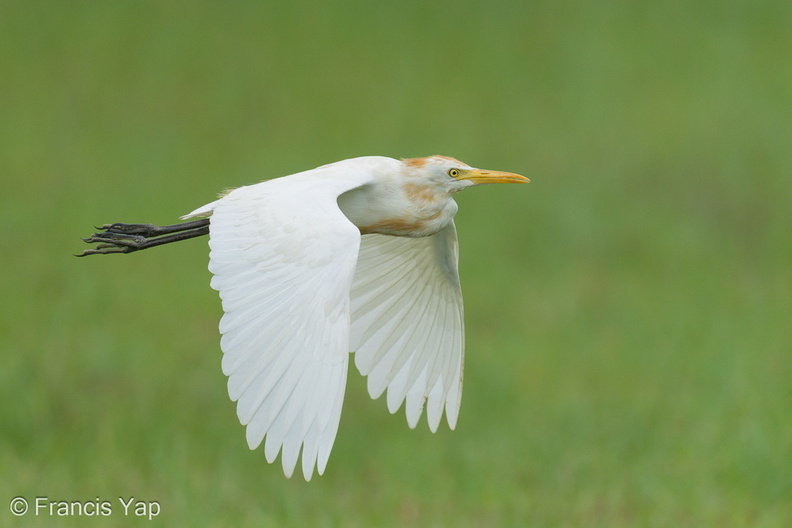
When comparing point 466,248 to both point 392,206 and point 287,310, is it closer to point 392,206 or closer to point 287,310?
point 392,206

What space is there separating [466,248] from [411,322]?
5365 mm

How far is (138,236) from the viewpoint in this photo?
5273mm

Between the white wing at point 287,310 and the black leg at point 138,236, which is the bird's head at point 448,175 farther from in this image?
the black leg at point 138,236

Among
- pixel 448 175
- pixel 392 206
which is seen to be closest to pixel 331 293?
pixel 392 206

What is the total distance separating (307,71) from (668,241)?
419 centimetres

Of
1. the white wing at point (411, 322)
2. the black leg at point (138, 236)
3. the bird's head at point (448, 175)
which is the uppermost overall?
the bird's head at point (448, 175)

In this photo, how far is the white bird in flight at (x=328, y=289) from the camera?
3.88m

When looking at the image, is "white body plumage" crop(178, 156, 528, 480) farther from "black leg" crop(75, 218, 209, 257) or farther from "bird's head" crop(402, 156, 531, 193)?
"black leg" crop(75, 218, 209, 257)

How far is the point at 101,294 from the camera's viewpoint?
380 inches

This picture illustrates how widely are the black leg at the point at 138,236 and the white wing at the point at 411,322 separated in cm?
84

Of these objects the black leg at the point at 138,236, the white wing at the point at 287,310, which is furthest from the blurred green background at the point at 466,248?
the white wing at the point at 287,310

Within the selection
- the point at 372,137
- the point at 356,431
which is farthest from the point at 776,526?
the point at 372,137

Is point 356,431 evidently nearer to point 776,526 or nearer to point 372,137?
point 776,526

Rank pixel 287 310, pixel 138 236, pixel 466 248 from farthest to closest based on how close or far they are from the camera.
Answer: pixel 466 248 < pixel 138 236 < pixel 287 310
